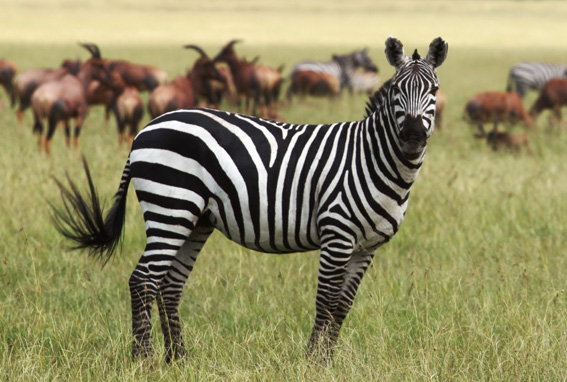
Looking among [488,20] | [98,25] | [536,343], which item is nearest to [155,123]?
[536,343]

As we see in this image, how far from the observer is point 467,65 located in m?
33.5

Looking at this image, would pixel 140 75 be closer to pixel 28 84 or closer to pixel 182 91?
pixel 28 84

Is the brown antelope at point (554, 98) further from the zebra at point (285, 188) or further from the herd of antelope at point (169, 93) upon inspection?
the zebra at point (285, 188)

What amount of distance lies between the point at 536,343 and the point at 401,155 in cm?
124

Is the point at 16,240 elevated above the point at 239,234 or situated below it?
below

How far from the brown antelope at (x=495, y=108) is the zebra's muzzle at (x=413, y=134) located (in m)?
10.0

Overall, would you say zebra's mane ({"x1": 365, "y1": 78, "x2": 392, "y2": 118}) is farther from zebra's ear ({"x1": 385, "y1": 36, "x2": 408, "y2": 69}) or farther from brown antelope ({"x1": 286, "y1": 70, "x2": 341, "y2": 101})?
brown antelope ({"x1": 286, "y1": 70, "x2": 341, "y2": 101})

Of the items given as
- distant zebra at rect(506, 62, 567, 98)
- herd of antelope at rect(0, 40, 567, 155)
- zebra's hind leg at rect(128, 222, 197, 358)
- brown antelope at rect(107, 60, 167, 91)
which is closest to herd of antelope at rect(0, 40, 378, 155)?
herd of antelope at rect(0, 40, 567, 155)

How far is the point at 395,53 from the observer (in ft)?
12.1

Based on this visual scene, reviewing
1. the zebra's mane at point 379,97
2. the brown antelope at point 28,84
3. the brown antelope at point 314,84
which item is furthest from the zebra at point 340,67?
the zebra's mane at point 379,97

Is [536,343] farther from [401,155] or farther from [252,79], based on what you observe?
[252,79]

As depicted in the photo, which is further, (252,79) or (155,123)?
(252,79)

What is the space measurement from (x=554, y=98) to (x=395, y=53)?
11602 millimetres

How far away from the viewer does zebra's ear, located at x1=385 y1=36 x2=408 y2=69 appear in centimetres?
363
